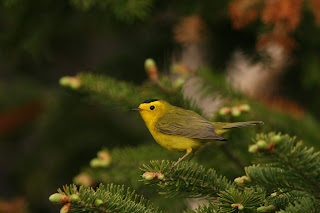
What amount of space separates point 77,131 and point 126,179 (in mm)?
2183

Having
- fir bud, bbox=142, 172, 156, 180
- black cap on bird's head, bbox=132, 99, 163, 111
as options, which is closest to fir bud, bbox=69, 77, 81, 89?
black cap on bird's head, bbox=132, 99, 163, 111

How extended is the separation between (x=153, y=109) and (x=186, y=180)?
0.84 metres

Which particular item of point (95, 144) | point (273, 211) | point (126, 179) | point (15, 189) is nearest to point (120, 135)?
point (95, 144)

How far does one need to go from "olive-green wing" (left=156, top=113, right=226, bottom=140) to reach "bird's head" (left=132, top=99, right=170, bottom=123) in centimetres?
5

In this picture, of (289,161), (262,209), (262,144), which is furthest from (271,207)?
(262,144)

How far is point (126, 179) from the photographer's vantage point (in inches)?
105

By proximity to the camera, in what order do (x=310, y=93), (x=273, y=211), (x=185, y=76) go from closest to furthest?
1. (x=273, y=211)
2. (x=185, y=76)
3. (x=310, y=93)

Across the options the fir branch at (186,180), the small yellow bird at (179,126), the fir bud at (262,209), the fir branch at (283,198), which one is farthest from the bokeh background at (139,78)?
the fir bud at (262,209)

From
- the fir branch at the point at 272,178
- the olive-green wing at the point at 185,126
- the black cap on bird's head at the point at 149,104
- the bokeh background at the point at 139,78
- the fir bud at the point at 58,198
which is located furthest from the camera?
the bokeh background at the point at 139,78

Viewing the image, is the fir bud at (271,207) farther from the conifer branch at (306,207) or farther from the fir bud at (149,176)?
the fir bud at (149,176)

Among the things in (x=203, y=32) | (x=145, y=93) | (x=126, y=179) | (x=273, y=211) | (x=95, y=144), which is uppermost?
(x=203, y=32)

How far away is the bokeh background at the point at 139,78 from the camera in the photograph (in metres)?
2.76

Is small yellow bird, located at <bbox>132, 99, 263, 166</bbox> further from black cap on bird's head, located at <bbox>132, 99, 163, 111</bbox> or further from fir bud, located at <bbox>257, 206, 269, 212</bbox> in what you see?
fir bud, located at <bbox>257, 206, 269, 212</bbox>

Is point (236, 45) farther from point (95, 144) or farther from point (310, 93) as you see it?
point (95, 144)
